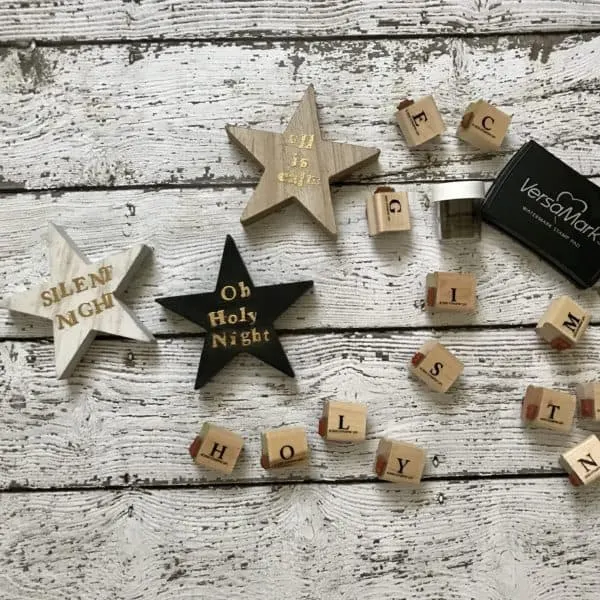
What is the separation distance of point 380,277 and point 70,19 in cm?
61

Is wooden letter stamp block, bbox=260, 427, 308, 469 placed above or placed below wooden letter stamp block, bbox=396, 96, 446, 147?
below

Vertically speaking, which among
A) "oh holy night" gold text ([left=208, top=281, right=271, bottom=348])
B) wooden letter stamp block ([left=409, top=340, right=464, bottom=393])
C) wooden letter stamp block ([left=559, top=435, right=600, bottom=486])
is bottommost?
wooden letter stamp block ([left=559, top=435, right=600, bottom=486])

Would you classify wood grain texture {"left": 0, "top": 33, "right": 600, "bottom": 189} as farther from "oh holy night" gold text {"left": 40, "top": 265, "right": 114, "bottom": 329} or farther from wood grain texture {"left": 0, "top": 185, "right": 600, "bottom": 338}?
"oh holy night" gold text {"left": 40, "top": 265, "right": 114, "bottom": 329}

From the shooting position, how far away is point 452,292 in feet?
3.18

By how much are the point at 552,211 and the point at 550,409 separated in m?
0.29

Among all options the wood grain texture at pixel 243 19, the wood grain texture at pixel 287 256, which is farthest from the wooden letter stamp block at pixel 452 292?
the wood grain texture at pixel 243 19

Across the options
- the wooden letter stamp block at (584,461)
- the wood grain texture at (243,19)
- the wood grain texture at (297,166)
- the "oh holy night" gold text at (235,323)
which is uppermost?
the wood grain texture at (243,19)

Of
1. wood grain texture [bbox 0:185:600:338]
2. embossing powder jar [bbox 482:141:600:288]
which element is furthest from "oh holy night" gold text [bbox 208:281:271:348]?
embossing powder jar [bbox 482:141:600:288]

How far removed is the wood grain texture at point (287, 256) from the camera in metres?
0.99

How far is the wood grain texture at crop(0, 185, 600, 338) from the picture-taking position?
989 mm

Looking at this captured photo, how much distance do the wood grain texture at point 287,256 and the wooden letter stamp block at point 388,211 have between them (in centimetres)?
3

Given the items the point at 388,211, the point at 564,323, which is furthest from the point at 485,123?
the point at 564,323

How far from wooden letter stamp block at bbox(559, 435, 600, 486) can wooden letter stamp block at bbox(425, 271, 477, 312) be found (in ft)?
0.84

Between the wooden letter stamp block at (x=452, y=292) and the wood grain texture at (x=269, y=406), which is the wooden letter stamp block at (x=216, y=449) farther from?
the wooden letter stamp block at (x=452, y=292)
